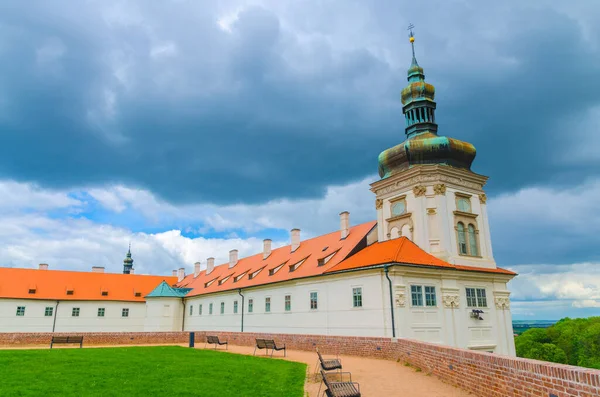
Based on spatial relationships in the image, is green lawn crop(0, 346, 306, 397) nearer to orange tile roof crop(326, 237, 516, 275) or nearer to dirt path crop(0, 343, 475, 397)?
dirt path crop(0, 343, 475, 397)

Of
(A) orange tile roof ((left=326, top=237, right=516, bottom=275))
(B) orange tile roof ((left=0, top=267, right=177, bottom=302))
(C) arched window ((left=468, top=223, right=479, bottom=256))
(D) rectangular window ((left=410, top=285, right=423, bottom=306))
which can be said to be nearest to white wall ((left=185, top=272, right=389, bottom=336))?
(A) orange tile roof ((left=326, top=237, right=516, bottom=275))

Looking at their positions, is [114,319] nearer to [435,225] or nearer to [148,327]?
[148,327]

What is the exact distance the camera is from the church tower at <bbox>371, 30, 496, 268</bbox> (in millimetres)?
27016

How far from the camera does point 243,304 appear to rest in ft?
119

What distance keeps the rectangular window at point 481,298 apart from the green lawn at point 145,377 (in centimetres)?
1404

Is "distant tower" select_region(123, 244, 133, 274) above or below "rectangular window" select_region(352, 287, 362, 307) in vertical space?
above

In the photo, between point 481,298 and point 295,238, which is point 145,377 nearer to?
point 481,298

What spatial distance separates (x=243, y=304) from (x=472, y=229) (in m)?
18.5

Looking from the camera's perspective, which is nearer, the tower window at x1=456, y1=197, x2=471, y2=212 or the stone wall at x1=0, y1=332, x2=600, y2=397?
the stone wall at x1=0, y1=332, x2=600, y2=397

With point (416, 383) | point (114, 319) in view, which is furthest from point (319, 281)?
point (114, 319)

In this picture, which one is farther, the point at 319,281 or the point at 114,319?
the point at 114,319

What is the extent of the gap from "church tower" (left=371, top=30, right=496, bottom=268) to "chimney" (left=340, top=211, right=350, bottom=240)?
2.91 m

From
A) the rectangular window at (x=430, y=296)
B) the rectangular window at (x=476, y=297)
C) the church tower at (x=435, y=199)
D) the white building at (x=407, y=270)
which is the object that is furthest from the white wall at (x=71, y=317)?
the rectangular window at (x=476, y=297)

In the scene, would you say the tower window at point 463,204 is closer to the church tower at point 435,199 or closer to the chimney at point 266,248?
the church tower at point 435,199
